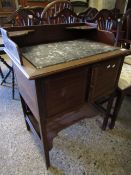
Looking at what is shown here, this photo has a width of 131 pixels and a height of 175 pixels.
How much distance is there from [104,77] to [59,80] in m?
0.35

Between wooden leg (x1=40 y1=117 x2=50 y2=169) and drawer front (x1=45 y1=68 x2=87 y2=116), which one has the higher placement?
drawer front (x1=45 y1=68 x2=87 y2=116)

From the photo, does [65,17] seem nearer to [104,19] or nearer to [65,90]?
[104,19]

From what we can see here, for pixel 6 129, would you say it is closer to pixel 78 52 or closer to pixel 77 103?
pixel 77 103

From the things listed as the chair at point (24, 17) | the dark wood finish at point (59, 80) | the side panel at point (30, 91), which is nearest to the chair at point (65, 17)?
the chair at point (24, 17)

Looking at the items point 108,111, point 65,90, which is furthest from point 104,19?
point 65,90

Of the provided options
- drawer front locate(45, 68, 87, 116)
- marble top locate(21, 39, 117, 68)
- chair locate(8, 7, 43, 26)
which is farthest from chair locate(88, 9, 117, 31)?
drawer front locate(45, 68, 87, 116)

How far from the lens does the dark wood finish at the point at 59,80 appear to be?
0.66 meters

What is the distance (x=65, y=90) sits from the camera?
30.3 inches

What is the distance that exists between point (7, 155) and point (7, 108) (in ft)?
2.08

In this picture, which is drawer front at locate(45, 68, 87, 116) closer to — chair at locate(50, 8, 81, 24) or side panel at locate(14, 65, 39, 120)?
side panel at locate(14, 65, 39, 120)

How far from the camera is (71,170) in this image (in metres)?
1.08

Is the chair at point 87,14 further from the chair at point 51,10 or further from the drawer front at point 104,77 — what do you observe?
the drawer front at point 104,77

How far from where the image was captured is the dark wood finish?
659 millimetres

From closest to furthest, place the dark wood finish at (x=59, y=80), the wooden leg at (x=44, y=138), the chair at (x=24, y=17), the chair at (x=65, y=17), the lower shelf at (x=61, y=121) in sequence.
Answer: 1. the dark wood finish at (x=59, y=80)
2. the wooden leg at (x=44, y=138)
3. the lower shelf at (x=61, y=121)
4. the chair at (x=24, y=17)
5. the chair at (x=65, y=17)
